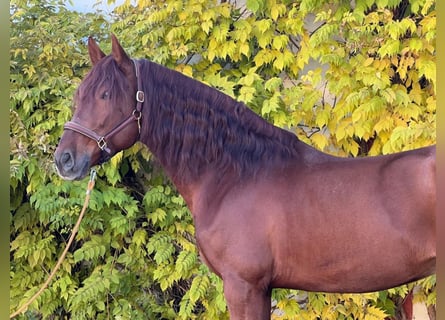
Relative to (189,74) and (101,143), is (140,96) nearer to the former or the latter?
(101,143)

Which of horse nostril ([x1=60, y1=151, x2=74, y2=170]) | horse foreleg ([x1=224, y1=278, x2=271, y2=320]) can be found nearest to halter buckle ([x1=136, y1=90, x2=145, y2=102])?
horse nostril ([x1=60, y1=151, x2=74, y2=170])

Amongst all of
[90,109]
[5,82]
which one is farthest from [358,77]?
[5,82]

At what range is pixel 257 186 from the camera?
180cm

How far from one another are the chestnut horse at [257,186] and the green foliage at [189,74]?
871 millimetres

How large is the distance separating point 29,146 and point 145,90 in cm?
131

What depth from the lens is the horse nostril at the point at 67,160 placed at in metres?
1.75

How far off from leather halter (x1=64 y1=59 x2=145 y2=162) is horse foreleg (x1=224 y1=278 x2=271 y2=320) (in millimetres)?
657

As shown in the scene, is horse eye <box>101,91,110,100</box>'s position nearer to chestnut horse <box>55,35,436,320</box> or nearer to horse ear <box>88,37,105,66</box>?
chestnut horse <box>55,35,436,320</box>

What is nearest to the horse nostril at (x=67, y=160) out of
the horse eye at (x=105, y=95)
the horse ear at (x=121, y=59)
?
the horse eye at (x=105, y=95)

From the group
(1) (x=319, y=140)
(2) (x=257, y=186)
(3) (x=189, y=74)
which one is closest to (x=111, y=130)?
(2) (x=257, y=186)

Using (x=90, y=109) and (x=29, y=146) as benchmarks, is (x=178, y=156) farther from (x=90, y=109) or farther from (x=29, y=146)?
(x=29, y=146)

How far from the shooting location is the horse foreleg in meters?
1.72

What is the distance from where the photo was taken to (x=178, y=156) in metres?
1.86

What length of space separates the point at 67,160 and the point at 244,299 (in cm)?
80
